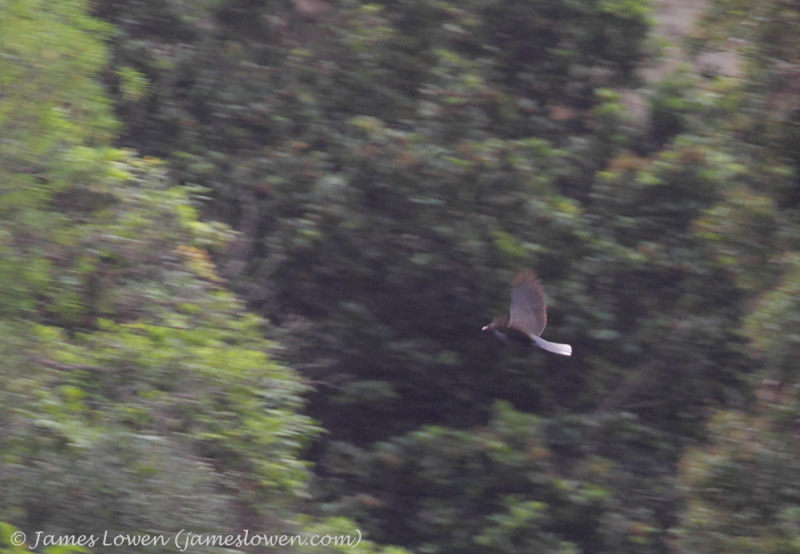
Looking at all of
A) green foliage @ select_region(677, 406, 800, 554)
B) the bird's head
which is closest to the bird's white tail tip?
the bird's head

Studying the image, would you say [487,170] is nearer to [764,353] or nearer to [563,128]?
[563,128]

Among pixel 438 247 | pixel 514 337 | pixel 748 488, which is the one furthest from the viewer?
pixel 438 247

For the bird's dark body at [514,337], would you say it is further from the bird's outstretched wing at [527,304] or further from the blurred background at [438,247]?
the blurred background at [438,247]

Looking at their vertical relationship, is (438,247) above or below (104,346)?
above

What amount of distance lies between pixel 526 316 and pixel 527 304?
3.3 inches

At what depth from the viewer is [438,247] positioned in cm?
697

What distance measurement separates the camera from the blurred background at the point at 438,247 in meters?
4.95

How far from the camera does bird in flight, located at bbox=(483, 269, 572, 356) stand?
19.1 feet

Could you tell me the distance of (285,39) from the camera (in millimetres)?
7711

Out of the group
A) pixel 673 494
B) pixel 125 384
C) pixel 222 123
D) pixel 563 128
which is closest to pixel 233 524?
pixel 125 384

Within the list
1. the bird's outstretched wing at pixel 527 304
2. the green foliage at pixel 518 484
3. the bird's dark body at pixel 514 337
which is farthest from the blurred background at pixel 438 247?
the bird's outstretched wing at pixel 527 304

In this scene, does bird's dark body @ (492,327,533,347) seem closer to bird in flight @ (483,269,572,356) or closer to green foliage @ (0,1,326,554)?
bird in flight @ (483,269,572,356)

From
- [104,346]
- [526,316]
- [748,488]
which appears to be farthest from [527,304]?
[104,346]

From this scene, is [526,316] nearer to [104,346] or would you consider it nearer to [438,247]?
[438,247]
